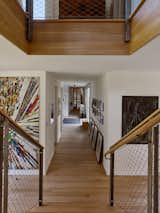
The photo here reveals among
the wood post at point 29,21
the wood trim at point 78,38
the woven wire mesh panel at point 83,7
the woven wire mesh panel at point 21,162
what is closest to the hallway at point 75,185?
the woven wire mesh panel at point 21,162

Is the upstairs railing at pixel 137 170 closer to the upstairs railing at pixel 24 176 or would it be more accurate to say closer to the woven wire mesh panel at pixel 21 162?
the upstairs railing at pixel 24 176

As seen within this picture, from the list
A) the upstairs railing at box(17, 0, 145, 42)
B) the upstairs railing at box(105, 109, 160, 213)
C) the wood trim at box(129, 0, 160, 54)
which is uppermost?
the upstairs railing at box(17, 0, 145, 42)

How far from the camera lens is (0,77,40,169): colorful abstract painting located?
571 centimetres

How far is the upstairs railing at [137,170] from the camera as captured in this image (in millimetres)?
1735

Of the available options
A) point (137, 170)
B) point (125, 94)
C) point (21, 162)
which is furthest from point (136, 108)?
point (21, 162)

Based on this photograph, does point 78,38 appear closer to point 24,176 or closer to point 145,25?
point 145,25

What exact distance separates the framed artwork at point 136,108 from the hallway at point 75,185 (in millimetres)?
1349

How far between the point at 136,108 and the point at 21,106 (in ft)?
8.06

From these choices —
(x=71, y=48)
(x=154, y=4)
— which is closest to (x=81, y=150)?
(x=71, y=48)

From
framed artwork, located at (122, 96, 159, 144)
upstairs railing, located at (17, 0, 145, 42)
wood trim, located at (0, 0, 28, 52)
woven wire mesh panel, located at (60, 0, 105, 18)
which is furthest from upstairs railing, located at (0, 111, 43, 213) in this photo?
woven wire mesh panel, located at (60, 0, 105, 18)

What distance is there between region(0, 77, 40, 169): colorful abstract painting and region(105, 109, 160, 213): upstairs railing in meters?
1.77

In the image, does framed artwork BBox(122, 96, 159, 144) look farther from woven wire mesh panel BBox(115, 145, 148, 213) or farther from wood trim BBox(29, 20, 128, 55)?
wood trim BBox(29, 20, 128, 55)

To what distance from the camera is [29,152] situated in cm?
575

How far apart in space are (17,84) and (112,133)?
2.29 meters
